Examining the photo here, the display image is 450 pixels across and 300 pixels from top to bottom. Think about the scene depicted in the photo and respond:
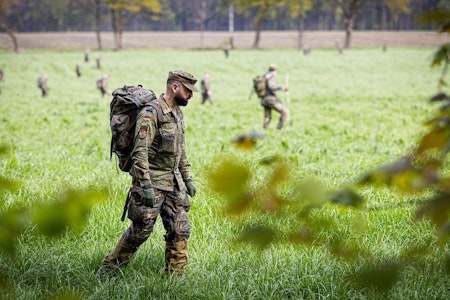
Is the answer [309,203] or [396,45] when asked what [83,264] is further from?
[396,45]

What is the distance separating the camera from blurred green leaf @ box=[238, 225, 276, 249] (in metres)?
1.65

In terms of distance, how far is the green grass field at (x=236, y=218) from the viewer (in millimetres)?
1804

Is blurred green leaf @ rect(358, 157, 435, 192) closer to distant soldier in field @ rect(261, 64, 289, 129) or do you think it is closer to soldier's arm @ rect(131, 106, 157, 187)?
soldier's arm @ rect(131, 106, 157, 187)

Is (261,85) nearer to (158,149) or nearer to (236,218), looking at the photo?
(158,149)

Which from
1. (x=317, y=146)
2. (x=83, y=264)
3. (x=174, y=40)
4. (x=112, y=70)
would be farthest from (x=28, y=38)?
(x=83, y=264)

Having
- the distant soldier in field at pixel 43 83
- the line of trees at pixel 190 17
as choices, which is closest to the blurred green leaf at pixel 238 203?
the distant soldier in field at pixel 43 83

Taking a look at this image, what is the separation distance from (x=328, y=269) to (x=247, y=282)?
0.70 metres

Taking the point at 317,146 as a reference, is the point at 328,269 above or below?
above

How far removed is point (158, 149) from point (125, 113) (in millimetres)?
404

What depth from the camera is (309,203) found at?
5.13ft

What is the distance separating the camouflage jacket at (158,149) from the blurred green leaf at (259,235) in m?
2.99

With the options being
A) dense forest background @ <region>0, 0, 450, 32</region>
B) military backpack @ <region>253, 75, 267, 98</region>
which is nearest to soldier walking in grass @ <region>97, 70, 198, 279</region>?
military backpack @ <region>253, 75, 267, 98</region>

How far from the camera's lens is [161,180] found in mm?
4879

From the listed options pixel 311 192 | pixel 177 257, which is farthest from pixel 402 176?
pixel 177 257
